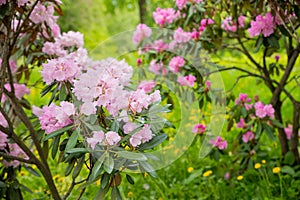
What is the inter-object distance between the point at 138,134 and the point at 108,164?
5.2 inches

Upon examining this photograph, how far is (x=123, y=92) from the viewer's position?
135 centimetres

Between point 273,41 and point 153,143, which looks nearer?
point 153,143

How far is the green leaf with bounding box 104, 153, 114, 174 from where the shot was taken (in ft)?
4.01

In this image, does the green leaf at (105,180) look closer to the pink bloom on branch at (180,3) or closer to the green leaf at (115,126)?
the green leaf at (115,126)

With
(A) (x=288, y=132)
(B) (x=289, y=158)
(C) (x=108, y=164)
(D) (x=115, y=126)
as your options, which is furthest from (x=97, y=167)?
(A) (x=288, y=132)

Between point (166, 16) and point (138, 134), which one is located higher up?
point (166, 16)

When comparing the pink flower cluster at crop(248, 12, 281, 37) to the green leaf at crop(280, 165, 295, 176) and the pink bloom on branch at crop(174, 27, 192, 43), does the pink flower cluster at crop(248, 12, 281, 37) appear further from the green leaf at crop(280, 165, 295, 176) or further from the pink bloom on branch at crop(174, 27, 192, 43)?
the green leaf at crop(280, 165, 295, 176)

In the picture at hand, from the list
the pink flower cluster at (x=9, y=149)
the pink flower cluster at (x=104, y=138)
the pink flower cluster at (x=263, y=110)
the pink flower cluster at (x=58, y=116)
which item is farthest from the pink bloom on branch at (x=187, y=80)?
the pink flower cluster at (x=104, y=138)

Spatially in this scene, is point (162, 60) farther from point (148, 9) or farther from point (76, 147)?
Result: point (148, 9)

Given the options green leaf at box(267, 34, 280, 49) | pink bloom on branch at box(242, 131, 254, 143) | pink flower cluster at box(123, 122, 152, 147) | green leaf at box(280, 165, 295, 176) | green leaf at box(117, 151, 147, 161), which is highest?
green leaf at box(267, 34, 280, 49)

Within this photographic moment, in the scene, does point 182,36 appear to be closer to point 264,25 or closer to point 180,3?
point 180,3

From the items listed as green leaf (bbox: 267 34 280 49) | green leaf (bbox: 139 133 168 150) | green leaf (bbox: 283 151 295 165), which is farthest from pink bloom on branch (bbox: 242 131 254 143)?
green leaf (bbox: 139 133 168 150)

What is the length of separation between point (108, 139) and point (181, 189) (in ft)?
4.71

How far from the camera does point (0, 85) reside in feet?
5.66
